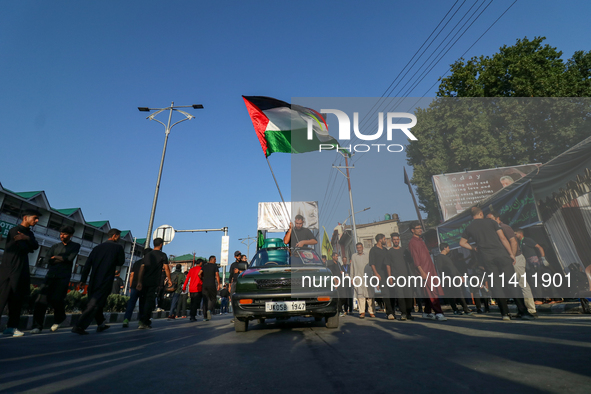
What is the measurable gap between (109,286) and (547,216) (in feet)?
38.9

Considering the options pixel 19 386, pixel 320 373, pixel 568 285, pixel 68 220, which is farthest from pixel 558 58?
pixel 68 220

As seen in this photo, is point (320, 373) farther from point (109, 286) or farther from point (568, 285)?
point (568, 285)

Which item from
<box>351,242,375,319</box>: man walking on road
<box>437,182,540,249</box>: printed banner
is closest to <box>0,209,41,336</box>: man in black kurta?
<box>351,242,375,319</box>: man walking on road

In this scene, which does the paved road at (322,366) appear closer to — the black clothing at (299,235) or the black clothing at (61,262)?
the black clothing at (61,262)

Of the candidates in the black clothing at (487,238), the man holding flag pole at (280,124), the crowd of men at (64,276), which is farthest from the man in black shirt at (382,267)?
the crowd of men at (64,276)

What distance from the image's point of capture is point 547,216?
33.4 ft

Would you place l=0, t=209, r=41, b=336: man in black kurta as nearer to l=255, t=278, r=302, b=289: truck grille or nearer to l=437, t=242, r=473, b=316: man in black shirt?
l=255, t=278, r=302, b=289: truck grille

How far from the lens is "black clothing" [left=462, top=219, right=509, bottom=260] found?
6195 mm

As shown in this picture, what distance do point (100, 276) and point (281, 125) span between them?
734cm

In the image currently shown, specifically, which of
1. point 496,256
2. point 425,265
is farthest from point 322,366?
point 425,265

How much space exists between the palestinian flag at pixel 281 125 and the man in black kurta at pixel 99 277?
18.7ft

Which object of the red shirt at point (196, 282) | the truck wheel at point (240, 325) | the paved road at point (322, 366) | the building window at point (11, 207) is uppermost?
the building window at point (11, 207)

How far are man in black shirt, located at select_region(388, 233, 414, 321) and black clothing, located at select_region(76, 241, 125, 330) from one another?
5691 millimetres

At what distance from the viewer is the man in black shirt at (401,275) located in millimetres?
7191
